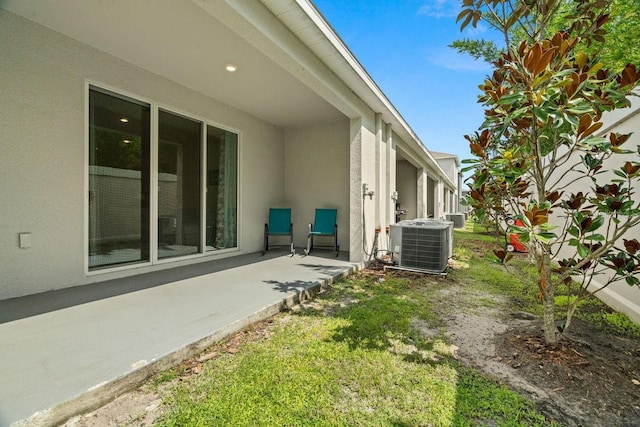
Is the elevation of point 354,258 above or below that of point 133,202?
below

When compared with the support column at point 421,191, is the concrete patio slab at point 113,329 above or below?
below

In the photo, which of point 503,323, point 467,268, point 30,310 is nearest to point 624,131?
point 503,323

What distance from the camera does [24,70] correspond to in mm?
3027

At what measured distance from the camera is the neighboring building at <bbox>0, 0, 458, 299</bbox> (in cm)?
296

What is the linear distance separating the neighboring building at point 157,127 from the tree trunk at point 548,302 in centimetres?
305

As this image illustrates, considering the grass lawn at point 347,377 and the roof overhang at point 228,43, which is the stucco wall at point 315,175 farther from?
the grass lawn at point 347,377

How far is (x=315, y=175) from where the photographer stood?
6.64 m

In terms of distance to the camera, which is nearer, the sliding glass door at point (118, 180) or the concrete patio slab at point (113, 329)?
the concrete patio slab at point (113, 329)

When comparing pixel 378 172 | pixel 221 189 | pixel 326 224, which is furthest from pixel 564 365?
pixel 221 189

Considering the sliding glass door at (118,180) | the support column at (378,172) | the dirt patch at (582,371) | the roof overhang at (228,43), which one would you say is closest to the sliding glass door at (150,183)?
the sliding glass door at (118,180)

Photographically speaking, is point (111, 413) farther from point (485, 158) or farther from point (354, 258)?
point (354, 258)

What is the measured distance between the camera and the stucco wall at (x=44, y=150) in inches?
116

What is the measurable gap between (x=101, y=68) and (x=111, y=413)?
403 cm

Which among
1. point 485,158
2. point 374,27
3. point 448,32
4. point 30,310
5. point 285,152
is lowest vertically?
point 30,310
